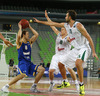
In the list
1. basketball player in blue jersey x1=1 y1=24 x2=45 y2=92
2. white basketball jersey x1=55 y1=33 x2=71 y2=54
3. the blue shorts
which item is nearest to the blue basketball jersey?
basketball player in blue jersey x1=1 y1=24 x2=45 y2=92

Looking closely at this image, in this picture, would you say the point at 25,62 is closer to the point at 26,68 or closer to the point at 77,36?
the point at 26,68

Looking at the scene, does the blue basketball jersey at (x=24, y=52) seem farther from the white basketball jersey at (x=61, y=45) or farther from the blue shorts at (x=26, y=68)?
the white basketball jersey at (x=61, y=45)

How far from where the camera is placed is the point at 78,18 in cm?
776

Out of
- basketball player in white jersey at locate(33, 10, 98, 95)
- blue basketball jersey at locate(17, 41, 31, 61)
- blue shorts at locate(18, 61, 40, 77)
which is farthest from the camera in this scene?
blue basketball jersey at locate(17, 41, 31, 61)

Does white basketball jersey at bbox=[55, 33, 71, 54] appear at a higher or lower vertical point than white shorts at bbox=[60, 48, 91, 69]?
higher


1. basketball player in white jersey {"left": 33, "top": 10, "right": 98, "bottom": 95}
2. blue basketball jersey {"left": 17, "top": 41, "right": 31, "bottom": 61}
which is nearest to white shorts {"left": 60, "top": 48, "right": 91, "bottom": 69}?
basketball player in white jersey {"left": 33, "top": 10, "right": 98, "bottom": 95}

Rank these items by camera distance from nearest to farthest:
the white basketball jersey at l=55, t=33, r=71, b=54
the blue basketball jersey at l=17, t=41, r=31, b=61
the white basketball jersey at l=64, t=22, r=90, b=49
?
1. the white basketball jersey at l=64, t=22, r=90, b=49
2. the blue basketball jersey at l=17, t=41, r=31, b=61
3. the white basketball jersey at l=55, t=33, r=71, b=54

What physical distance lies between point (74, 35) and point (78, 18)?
166cm


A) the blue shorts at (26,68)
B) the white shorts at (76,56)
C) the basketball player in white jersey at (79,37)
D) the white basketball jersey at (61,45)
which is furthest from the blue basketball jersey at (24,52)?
the white basketball jersey at (61,45)

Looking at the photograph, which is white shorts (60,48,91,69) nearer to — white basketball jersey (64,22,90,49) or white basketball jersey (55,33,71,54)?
white basketball jersey (64,22,90,49)

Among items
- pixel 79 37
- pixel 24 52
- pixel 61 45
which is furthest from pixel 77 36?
pixel 61 45

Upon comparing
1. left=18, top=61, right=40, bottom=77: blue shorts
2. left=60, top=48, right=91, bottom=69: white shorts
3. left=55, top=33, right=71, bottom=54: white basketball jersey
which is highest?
left=55, top=33, right=71, bottom=54: white basketball jersey

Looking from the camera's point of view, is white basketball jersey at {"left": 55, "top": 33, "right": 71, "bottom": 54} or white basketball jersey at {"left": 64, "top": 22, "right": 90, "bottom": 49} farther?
white basketball jersey at {"left": 55, "top": 33, "right": 71, "bottom": 54}

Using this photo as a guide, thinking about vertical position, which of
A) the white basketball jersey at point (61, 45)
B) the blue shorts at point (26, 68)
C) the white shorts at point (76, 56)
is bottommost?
the blue shorts at point (26, 68)
